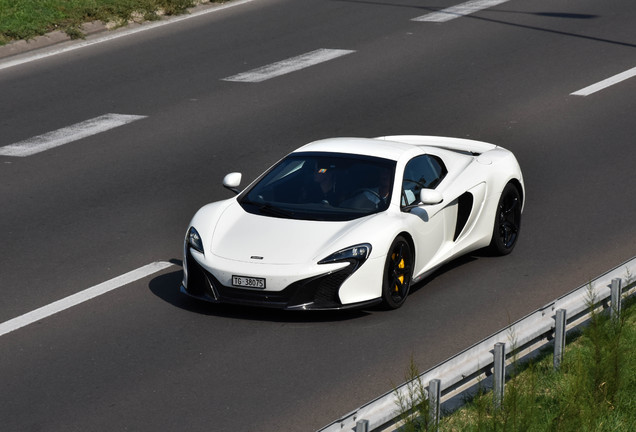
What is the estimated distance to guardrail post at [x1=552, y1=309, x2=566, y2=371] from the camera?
8.59 m

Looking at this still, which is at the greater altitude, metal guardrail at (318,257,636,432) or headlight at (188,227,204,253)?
metal guardrail at (318,257,636,432)

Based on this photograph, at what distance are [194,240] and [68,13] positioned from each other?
12.9 m

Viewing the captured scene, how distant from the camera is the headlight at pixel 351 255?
10.4 meters

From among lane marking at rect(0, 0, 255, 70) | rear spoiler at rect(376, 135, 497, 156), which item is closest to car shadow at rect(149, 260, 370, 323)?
rear spoiler at rect(376, 135, 497, 156)

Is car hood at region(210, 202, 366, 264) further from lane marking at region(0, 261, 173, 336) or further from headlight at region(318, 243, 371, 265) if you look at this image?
lane marking at region(0, 261, 173, 336)

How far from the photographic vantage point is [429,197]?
36.4ft

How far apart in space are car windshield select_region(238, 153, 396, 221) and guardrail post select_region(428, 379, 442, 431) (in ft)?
13.4

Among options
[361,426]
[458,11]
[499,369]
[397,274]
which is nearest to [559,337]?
[499,369]

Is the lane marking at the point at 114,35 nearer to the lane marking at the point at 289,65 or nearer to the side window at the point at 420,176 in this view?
the lane marking at the point at 289,65

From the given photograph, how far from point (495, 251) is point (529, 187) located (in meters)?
2.72

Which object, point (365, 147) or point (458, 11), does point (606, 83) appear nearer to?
point (458, 11)

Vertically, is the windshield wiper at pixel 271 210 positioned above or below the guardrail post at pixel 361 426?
below

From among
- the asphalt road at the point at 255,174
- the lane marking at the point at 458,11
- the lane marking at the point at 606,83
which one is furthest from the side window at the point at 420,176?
the lane marking at the point at 458,11

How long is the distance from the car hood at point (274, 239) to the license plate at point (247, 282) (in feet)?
0.56
